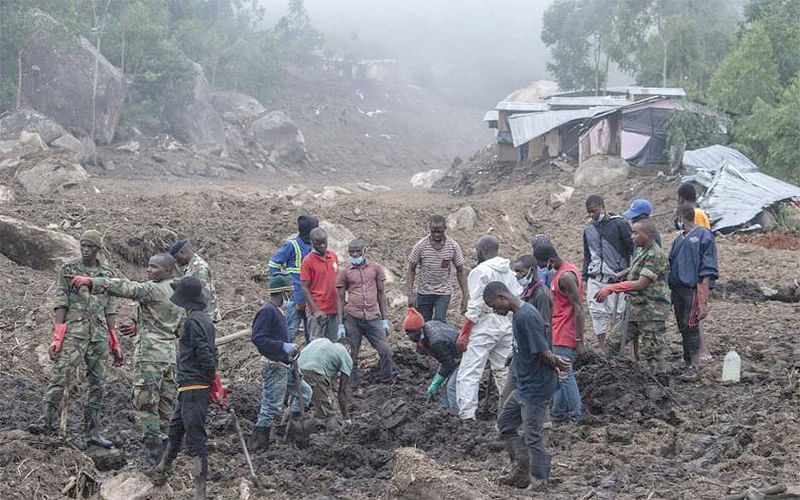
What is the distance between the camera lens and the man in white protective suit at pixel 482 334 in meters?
8.28

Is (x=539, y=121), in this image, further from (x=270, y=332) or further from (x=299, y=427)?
(x=270, y=332)

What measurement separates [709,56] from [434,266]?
3794 centimetres

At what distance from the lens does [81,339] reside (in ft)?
26.3

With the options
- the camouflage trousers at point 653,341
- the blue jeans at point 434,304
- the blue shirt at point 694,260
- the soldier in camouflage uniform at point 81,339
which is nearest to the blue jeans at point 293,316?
the blue jeans at point 434,304

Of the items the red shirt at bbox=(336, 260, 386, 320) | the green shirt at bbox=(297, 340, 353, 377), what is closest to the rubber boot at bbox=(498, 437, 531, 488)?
the green shirt at bbox=(297, 340, 353, 377)

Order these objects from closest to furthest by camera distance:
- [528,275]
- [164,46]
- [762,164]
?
[528,275]
[762,164]
[164,46]

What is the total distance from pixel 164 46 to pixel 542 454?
1349 inches

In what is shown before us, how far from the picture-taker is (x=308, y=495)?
700 centimetres

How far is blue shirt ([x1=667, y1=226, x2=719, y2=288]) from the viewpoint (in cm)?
947

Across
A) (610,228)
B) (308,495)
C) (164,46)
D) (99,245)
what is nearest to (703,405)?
(610,228)

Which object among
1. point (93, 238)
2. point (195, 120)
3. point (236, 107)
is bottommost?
point (236, 107)

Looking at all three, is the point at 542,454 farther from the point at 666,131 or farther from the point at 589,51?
the point at 589,51

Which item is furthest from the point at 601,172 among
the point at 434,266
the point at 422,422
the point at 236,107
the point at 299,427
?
the point at 236,107

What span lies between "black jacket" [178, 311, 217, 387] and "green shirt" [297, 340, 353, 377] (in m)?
1.33
